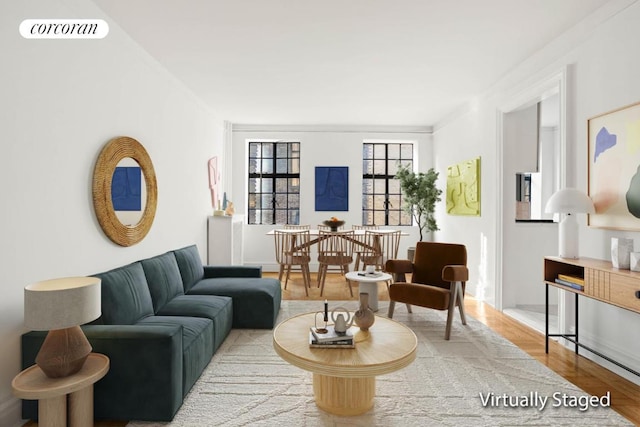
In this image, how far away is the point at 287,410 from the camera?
2236 millimetres

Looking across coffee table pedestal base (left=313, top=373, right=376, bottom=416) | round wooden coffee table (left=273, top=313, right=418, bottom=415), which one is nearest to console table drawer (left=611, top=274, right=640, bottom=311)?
round wooden coffee table (left=273, top=313, right=418, bottom=415)

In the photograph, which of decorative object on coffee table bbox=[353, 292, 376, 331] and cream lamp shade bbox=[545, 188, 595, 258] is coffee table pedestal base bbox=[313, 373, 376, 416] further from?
cream lamp shade bbox=[545, 188, 595, 258]

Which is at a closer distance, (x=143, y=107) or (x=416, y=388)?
(x=416, y=388)

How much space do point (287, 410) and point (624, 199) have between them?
2.91 metres

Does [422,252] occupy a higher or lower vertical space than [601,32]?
lower

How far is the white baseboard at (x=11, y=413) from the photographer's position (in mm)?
2020

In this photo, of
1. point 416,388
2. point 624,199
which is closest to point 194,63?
point 416,388

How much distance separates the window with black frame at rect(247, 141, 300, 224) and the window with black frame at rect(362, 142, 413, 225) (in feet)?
4.62

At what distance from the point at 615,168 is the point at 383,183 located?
4640 millimetres

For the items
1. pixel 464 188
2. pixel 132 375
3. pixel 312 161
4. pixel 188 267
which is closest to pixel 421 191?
pixel 464 188

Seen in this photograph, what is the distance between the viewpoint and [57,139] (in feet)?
7.93

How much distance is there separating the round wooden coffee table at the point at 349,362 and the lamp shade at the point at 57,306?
1.11 metres

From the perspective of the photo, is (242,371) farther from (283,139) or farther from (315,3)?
(283,139)

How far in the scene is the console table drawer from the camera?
2307 mm
